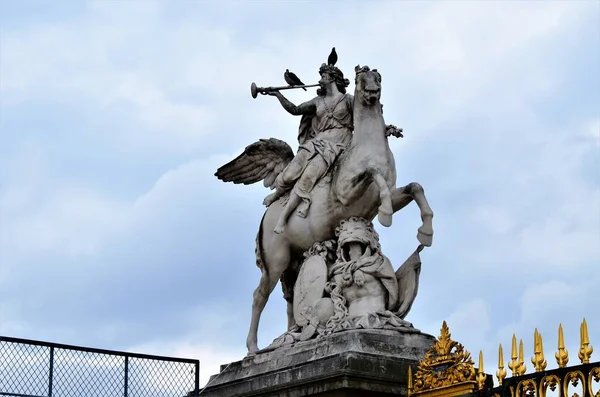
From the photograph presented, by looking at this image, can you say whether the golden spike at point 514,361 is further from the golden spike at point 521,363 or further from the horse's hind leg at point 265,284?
the horse's hind leg at point 265,284

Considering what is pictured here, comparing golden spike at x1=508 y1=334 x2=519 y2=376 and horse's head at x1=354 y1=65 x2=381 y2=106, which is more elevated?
horse's head at x1=354 y1=65 x2=381 y2=106

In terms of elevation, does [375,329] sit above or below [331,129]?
below

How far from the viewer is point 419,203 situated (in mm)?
13500

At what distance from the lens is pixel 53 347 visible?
14.8 metres

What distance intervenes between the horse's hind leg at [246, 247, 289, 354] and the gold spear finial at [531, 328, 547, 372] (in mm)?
4564

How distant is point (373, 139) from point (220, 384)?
3129 mm

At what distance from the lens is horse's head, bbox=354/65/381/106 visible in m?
14.1

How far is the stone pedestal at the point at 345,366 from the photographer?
1272 cm

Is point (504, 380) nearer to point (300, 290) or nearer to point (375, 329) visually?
point (375, 329)

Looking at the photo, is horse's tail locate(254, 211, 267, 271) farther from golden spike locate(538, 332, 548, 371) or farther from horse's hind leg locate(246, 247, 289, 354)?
golden spike locate(538, 332, 548, 371)

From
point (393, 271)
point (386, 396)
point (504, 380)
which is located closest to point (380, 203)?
point (393, 271)

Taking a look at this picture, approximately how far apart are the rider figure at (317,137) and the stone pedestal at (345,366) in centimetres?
165

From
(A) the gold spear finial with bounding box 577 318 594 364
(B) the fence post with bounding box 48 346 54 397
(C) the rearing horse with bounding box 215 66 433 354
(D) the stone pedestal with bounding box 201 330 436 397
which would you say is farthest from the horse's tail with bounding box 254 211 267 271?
(A) the gold spear finial with bounding box 577 318 594 364

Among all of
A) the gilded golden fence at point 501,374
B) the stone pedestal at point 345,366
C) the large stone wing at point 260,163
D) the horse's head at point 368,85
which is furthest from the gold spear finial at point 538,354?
the large stone wing at point 260,163
